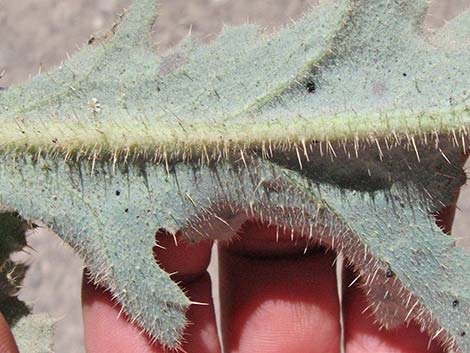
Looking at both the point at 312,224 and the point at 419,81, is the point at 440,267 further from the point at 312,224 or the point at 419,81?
the point at 419,81

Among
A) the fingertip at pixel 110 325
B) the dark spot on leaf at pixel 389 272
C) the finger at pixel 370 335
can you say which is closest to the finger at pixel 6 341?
the fingertip at pixel 110 325

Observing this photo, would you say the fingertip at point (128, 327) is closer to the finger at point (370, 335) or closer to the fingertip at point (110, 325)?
the fingertip at point (110, 325)

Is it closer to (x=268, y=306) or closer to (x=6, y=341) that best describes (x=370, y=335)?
(x=268, y=306)

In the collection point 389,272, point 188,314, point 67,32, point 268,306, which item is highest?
point 67,32

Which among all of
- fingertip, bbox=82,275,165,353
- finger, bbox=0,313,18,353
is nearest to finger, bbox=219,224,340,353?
fingertip, bbox=82,275,165,353

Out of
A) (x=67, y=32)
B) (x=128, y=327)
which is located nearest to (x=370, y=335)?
(x=128, y=327)

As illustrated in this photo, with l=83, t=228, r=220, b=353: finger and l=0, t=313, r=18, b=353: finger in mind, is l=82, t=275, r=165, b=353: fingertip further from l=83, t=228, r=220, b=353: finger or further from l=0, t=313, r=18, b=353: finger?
l=0, t=313, r=18, b=353: finger

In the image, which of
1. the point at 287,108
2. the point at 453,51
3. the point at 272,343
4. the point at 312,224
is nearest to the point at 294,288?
the point at 272,343
